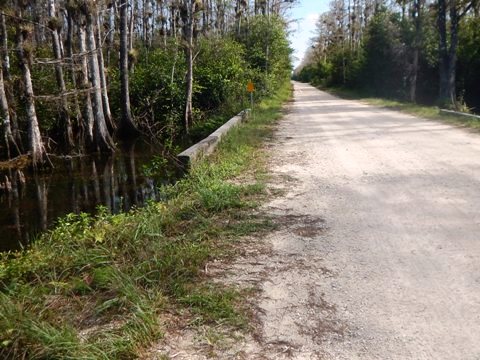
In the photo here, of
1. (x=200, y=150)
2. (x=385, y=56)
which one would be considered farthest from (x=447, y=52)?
(x=200, y=150)

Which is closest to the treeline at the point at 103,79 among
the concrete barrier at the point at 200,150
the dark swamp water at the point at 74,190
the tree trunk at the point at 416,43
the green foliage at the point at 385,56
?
the dark swamp water at the point at 74,190

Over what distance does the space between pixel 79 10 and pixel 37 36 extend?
54.0 feet

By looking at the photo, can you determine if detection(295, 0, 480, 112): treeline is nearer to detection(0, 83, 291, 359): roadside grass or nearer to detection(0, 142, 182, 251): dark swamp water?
detection(0, 142, 182, 251): dark swamp water

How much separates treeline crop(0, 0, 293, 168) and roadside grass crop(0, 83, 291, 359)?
363 inches

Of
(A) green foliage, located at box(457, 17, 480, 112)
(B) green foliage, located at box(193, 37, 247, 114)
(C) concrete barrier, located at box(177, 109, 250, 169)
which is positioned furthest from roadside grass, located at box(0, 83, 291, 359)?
(A) green foliage, located at box(457, 17, 480, 112)

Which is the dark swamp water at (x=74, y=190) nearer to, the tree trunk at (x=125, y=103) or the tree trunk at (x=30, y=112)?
the tree trunk at (x=30, y=112)

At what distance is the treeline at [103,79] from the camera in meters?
14.8

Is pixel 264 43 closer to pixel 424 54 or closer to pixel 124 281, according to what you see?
pixel 424 54

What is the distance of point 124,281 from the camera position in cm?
385

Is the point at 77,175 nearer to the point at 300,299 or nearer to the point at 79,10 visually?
the point at 79,10

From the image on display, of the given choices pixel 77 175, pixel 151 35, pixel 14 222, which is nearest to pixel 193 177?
pixel 14 222

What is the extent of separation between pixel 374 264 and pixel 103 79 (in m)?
17.7

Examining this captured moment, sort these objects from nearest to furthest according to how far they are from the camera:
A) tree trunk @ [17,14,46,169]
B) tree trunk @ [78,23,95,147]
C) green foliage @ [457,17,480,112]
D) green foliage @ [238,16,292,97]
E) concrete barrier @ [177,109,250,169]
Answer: concrete barrier @ [177,109,250,169], tree trunk @ [17,14,46,169], tree trunk @ [78,23,95,147], green foliage @ [457,17,480,112], green foliage @ [238,16,292,97]

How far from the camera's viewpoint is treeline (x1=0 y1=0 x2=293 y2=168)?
1484 cm
